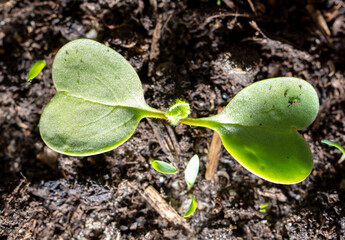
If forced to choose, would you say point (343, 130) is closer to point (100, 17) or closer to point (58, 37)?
point (100, 17)

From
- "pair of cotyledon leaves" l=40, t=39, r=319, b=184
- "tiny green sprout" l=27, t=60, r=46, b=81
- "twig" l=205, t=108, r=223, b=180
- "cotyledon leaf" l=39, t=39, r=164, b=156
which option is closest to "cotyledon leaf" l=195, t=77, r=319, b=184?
"pair of cotyledon leaves" l=40, t=39, r=319, b=184

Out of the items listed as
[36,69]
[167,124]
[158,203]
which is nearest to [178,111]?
[167,124]

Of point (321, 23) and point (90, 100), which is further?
point (321, 23)

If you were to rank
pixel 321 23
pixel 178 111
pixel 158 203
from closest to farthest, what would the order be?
pixel 178 111 → pixel 158 203 → pixel 321 23

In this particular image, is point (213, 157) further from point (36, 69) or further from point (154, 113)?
point (36, 69)

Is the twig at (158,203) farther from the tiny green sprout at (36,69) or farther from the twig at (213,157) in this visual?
the tiny green sprout at (36,69)
